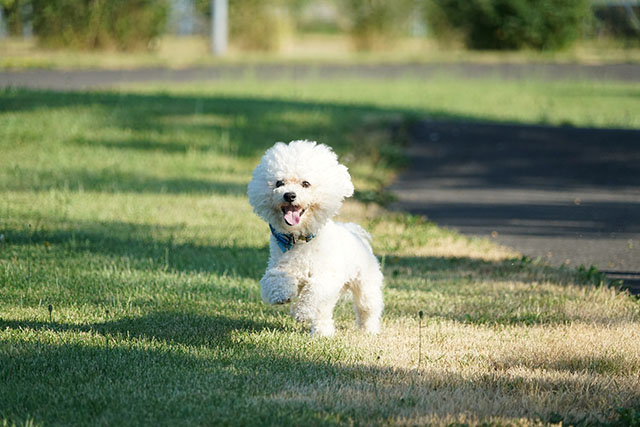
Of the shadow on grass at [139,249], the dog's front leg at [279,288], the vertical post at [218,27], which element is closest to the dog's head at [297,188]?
the dog's front leg at [279,288]

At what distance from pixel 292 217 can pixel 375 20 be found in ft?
101

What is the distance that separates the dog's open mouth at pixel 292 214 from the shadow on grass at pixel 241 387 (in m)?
0.78

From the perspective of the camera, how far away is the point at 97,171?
38.7 ft

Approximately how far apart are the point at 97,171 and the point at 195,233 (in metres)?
3.56

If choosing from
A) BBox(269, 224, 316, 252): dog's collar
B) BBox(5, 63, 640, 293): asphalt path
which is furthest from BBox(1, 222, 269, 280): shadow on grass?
BBox(5, 63, 640, 293): asphalt path

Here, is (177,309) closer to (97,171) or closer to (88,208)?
(88,208)

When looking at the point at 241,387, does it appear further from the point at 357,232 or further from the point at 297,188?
the point at 357,232

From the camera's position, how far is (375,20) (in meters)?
34.8

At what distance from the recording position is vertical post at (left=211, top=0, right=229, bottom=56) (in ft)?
92.5

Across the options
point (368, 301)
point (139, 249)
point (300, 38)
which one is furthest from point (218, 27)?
point (368, 301)

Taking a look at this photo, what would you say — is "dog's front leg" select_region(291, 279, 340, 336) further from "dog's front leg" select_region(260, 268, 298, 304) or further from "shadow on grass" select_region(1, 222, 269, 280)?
"shadow on grass" select_region(1, 222, 269, 280)

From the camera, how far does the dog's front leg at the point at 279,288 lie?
16.8 ft

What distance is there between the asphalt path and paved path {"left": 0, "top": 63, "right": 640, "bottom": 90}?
277 centimetres

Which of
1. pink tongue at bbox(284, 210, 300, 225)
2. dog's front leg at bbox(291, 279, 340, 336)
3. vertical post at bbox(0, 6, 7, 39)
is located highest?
vertical post at bbox(0, 6, 7, 39)
